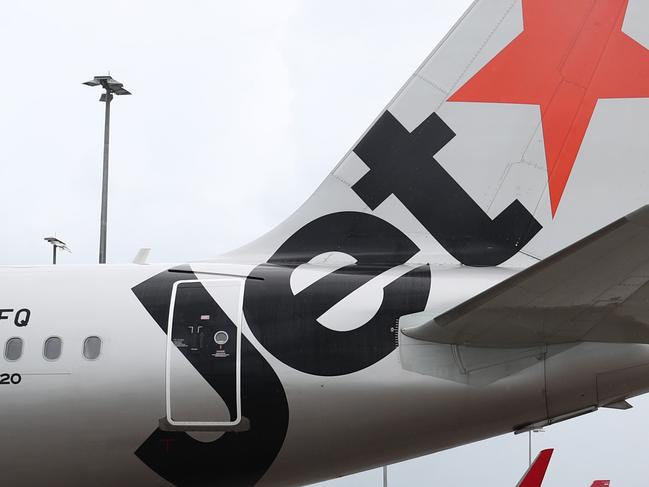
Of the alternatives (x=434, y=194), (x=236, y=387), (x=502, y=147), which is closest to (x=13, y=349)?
(x=236, y=387)

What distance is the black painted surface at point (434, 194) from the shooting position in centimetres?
1008

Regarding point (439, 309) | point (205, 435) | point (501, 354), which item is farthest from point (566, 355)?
Result: point (205, 435)

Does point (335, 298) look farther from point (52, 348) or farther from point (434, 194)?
point (52, 348)

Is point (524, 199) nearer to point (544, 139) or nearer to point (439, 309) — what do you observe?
point (544, 139)

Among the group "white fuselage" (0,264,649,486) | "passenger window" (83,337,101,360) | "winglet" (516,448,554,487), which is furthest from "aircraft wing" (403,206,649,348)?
"winglet" (516,448,554,487)

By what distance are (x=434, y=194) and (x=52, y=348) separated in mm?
3892

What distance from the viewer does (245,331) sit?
30.9ft

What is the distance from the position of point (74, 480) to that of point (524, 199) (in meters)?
4.94

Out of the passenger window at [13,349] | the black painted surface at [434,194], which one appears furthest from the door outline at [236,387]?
the black painted surface at [434,194]

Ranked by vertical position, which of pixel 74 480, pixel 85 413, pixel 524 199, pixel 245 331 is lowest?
pixel 74 480

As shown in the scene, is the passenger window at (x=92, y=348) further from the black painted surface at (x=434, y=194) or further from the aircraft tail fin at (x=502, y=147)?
the black painted surface at (x=434, y=194)

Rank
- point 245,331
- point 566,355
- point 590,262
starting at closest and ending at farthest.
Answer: point 590,262 < point 566,355 < point 245,331

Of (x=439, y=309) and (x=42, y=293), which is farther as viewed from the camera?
(x=42, y=293)

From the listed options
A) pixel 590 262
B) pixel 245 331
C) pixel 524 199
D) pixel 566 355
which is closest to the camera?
pixel 590 262
